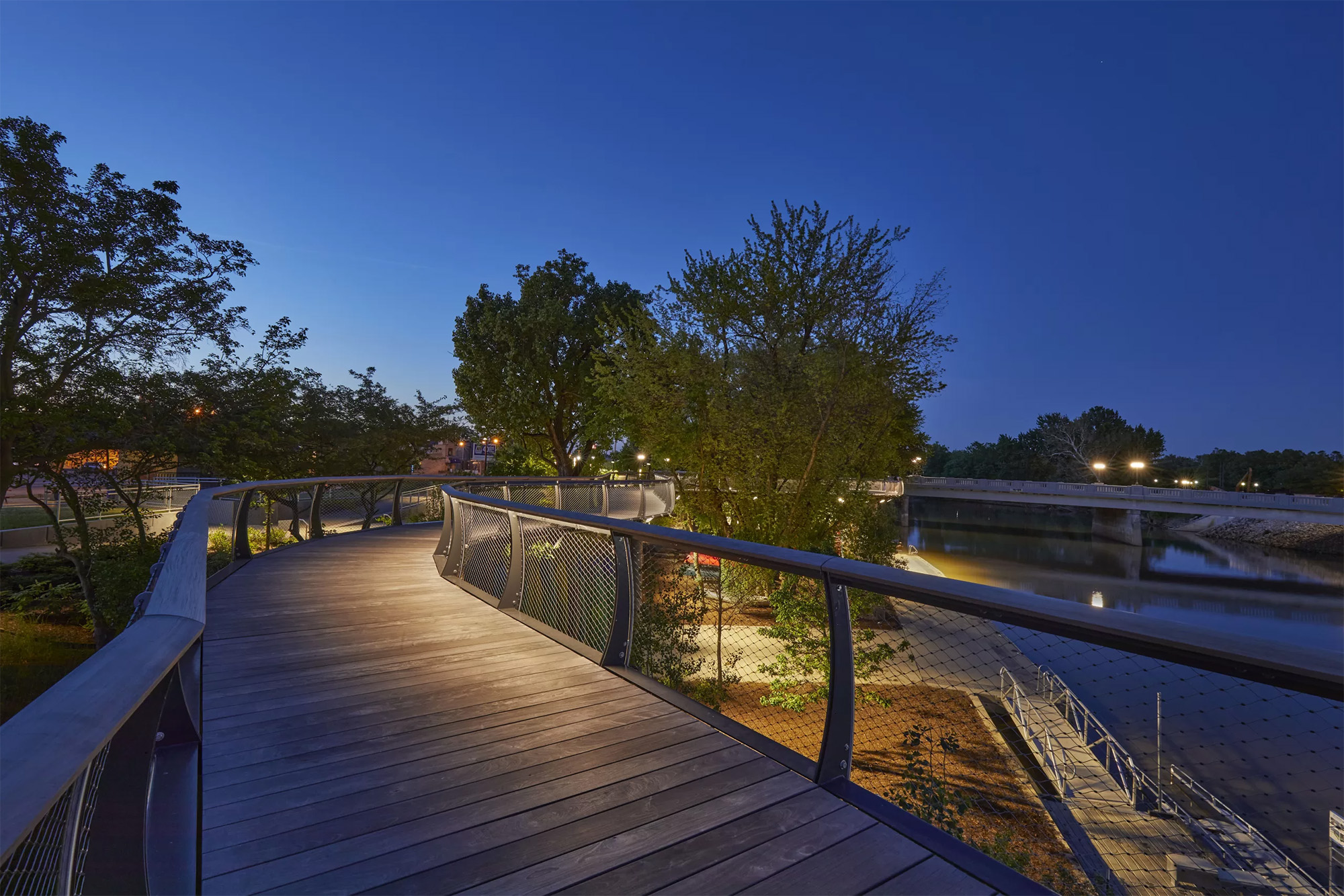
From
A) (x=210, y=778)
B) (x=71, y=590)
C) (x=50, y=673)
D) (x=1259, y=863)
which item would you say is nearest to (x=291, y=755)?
(x=210, y=778)

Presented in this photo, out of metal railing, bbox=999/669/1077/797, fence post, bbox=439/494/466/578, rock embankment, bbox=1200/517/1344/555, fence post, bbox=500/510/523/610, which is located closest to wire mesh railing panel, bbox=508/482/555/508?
fence post, bbox=439/494/466/578

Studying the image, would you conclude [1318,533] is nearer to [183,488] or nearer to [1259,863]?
[1259,863]

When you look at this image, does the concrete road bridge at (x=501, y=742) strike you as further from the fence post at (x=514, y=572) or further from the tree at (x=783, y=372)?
the tree at (x=783, y=372)

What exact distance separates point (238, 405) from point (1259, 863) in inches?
931

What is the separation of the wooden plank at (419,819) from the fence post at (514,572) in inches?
120

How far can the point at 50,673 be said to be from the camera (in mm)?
14016

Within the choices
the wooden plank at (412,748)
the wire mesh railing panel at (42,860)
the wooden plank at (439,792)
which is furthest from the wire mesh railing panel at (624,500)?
the wire mesh railing panel at (42,860)

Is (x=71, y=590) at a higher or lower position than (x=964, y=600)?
lower

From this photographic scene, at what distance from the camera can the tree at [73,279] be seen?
1338cm

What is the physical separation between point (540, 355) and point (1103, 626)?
2509 cm

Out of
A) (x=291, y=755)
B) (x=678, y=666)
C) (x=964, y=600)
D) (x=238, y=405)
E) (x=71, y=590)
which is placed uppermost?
(x=238, y=405)

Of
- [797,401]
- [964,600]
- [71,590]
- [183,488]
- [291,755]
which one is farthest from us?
[183,488]

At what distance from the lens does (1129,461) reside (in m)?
76.6

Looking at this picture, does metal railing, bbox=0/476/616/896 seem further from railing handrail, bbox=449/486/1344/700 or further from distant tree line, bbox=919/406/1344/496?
distant tree line, bbox=919/406/1344/496
